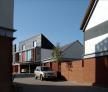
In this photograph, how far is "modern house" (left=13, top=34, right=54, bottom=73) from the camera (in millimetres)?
71500

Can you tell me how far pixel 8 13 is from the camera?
24.2 m

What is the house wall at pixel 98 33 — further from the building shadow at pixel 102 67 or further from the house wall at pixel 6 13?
the house wall at pixel 6 13

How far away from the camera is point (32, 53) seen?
243 ft

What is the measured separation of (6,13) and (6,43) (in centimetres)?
232

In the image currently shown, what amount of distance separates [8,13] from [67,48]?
38.3m

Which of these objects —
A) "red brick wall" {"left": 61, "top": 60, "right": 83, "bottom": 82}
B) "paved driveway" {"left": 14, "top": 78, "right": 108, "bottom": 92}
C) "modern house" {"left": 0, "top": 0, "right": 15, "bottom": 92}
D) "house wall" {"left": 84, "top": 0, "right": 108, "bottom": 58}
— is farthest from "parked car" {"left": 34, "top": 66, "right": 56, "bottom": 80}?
Answer: "modern house" {"left": 0, "top": 0, "right": 15, "bottom": 92}

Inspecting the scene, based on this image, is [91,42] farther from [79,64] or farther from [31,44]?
[31,44]

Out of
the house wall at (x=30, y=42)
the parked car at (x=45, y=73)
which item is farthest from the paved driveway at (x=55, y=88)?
the house wall at (x=30, y=42)

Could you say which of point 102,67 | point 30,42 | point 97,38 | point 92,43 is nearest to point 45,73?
point 92,43

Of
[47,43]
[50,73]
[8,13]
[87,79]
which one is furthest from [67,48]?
[8,13]

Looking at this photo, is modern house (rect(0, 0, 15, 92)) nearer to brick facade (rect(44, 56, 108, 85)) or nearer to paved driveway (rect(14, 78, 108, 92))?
paved driveway (rect(14, 78, 108, 92))

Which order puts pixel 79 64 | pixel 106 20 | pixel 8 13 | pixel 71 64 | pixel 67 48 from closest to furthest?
pixel 8 13 → pixel 106 20 → pixel 79 64 → pixel 71 64 → pixel 67 48

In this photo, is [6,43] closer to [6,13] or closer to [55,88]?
[6,13]

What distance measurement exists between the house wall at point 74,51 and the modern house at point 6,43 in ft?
121
